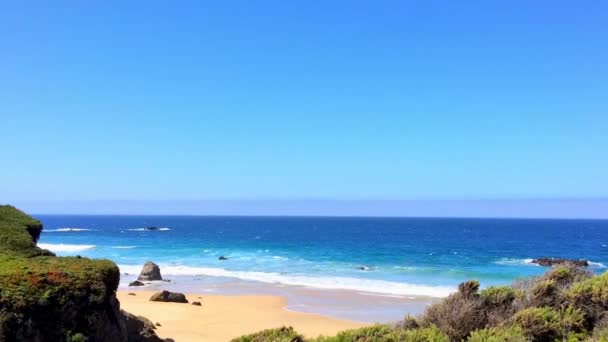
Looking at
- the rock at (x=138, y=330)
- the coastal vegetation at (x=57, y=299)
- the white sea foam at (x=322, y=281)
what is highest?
the coastal vegetation at (x=57, y=299)

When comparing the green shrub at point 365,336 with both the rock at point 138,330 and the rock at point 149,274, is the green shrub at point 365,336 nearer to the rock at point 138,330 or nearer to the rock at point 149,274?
the rock at point 138,330

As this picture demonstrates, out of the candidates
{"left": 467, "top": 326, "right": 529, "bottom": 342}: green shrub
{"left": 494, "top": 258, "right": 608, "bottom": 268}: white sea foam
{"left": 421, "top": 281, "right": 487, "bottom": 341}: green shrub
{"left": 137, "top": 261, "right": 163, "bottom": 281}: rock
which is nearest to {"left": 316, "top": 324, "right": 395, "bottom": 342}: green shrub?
{"left": 467, "top": 326, "right": 529, "bottom": 342}: green shrub

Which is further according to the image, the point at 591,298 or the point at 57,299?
the point at 57,299

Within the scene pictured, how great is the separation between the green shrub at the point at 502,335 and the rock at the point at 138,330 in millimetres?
9654

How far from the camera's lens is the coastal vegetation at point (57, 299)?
973cm

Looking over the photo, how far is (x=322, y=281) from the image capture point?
119 feet

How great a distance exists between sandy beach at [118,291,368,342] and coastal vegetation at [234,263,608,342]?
9184 mm

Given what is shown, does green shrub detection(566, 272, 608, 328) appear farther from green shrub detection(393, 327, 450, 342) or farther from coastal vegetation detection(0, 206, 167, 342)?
coastal vegetation detection(0, 206, 167, 342)

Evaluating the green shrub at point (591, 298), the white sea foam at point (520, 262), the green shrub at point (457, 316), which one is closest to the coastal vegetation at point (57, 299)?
the green shrub at point (457, 316)

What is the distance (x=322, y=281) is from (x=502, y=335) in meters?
30.1

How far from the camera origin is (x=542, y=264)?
4966 centimetres

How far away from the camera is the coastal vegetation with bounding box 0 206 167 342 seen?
973cm

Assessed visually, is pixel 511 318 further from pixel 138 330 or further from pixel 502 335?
pixel 138 330

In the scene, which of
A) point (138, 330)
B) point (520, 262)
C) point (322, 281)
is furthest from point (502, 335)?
point (520, 262)
